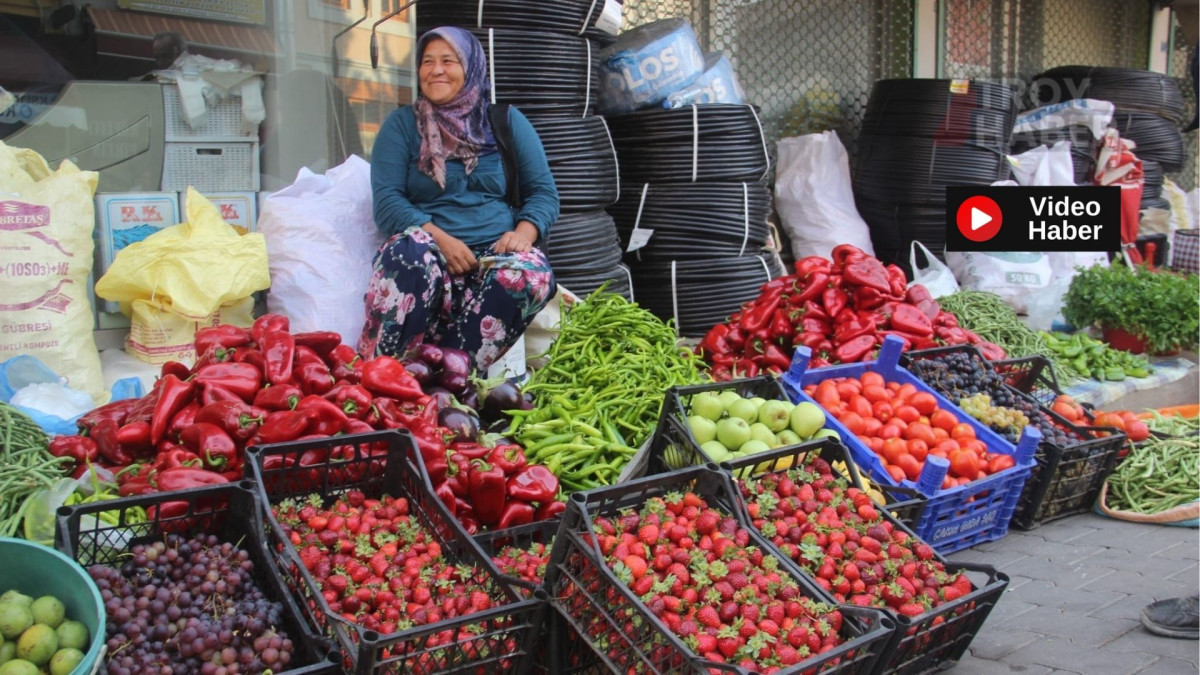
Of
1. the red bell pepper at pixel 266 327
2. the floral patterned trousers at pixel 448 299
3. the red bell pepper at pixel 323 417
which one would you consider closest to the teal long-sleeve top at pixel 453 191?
the floral patterned trousers at pixel 448 299

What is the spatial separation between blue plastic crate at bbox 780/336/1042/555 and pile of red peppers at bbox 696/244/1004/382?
0.35 m

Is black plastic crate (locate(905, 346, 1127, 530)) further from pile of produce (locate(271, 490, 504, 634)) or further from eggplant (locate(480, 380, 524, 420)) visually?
pile of produce (locate(271, 490, 504, 634))

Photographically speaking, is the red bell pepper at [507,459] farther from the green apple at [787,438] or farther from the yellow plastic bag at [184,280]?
the yellow plastic bag at [184,280]

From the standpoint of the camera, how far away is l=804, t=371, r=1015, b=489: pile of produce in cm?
371

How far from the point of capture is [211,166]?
191 inches

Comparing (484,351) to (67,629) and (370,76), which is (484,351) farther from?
(67,629)

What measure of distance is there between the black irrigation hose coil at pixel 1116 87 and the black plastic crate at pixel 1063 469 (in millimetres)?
5818

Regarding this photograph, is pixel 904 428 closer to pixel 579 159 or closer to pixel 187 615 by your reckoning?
pixel 579 159

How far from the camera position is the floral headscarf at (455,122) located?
14.4 feet

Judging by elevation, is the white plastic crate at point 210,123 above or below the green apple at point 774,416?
above

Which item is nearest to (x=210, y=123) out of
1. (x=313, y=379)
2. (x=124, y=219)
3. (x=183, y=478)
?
(x=124, y=219)

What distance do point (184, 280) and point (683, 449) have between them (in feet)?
6.97

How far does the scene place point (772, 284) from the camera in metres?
5.26

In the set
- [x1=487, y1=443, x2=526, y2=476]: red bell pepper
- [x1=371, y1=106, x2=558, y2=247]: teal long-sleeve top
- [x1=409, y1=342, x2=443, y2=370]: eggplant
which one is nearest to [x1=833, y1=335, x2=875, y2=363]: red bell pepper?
[x1=371, y1=106, x2=558, y2=247]: teal long-sleeve top
